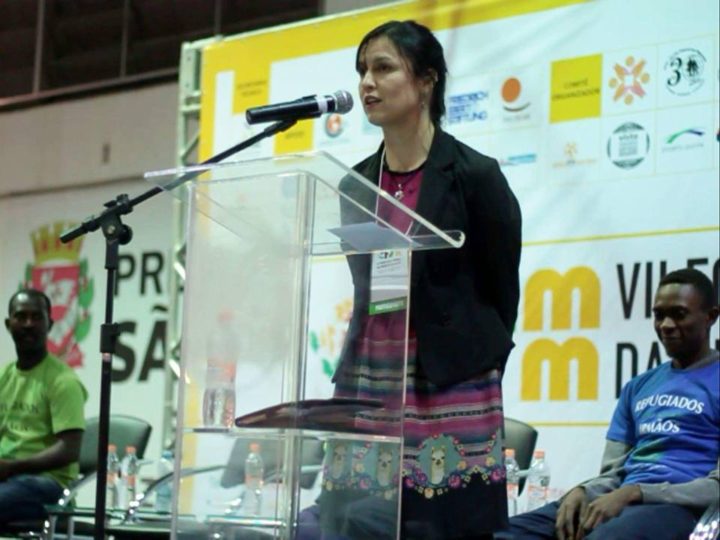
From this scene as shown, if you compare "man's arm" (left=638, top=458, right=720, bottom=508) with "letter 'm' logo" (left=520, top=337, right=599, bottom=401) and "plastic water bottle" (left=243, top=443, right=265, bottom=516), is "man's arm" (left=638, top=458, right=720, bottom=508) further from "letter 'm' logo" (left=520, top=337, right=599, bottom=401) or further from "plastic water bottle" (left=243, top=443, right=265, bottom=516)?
"plastic water bottle" (left=243, top=443, right=265, bottom=516)

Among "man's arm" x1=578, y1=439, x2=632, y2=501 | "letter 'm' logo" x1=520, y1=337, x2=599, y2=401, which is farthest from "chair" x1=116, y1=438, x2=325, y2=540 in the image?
"letter 'm' logo" x1=520, y1=337, x2=599, y2=401

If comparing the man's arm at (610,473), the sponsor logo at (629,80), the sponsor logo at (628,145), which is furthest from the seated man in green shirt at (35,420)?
the sponsor logo at (629,80)

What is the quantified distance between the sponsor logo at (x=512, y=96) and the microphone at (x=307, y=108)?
2533 millimetres

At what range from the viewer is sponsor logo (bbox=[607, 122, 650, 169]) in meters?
4.55

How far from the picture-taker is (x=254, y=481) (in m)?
2.11

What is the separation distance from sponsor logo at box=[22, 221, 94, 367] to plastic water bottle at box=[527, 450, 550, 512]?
4.41 m

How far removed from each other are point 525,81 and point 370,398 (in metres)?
3.05

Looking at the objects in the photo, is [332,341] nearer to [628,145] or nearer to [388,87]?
[388,87]

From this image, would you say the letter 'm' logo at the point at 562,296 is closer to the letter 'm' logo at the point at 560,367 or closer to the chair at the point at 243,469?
the letter 'm' logo at the point at 560,367

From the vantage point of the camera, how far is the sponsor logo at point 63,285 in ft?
27.0

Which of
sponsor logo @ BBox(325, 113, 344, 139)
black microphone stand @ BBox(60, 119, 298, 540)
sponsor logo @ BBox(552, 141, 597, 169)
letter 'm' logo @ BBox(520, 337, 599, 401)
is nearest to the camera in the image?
black microphone stand @ BBox(60, 119, 298, 540)

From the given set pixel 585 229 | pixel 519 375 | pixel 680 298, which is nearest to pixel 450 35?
pixel 585 229

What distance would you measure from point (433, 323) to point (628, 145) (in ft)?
8.62

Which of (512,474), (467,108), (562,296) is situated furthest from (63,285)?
(512,474)
